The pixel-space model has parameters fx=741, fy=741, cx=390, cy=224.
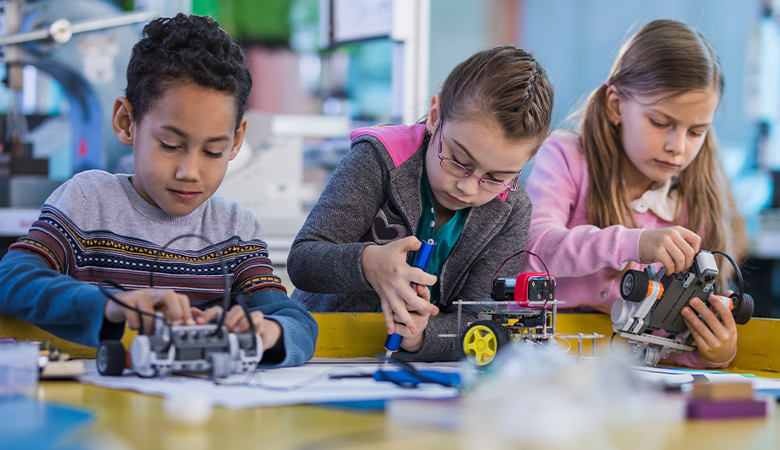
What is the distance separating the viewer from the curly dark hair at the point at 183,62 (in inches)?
43.6

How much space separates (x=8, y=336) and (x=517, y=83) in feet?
2.90

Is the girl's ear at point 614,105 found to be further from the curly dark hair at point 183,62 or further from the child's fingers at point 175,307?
the child's fingers at point 175,307

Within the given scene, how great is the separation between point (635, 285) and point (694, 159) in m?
0.68

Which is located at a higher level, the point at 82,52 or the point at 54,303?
the point at 82,52

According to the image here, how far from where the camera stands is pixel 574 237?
1478 millimetres

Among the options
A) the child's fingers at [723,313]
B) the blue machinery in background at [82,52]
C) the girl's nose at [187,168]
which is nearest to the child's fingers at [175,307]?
the girl's nose at [187,168]

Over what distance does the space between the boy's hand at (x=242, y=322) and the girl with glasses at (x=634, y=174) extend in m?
0.72

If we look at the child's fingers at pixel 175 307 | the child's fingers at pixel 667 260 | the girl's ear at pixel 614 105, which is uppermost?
the girl's ear at pixel 614 105

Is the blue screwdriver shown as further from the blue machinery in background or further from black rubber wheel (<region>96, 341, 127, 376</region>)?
the blue machinery in background

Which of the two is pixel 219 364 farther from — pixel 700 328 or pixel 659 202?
pixel 659 202

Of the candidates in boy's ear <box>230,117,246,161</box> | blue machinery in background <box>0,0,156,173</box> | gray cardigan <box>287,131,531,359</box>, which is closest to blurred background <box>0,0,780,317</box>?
blue machinery in background <box>0,0,156,173</box>

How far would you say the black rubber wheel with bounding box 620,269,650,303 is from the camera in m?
1.17

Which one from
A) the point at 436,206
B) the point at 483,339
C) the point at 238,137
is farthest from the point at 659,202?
the point at 238,137

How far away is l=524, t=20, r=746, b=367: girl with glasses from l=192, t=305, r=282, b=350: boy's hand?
718mm
